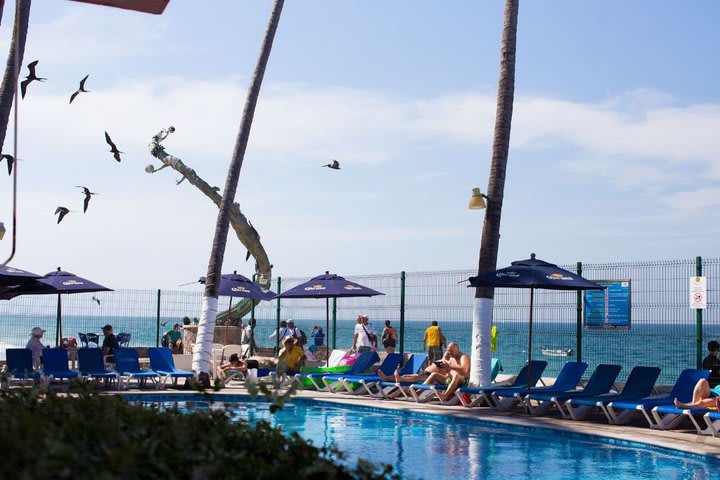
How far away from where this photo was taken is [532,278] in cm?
1436

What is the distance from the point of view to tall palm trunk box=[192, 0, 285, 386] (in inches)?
718

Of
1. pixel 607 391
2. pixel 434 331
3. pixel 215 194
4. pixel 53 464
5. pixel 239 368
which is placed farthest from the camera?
pixel 215 194

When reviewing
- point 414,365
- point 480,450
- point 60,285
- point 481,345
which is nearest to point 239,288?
point 60,285

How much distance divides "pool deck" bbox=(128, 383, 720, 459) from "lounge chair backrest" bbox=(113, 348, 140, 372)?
2.87 feet

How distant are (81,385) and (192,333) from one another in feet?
65.7

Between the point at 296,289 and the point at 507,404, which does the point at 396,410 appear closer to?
the point at 507,404

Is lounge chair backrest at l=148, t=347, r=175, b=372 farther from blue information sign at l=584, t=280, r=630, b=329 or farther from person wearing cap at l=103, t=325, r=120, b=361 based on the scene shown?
blue information sign at l=584, t=280, r=630, b=329

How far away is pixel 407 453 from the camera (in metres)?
11.2

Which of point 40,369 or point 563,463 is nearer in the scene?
point 563,463

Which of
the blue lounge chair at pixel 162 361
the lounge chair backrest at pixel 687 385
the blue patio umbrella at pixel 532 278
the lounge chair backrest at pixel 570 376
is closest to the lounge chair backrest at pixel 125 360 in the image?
the blue lounge chair at pixel 162 361

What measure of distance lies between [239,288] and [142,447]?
18103mm

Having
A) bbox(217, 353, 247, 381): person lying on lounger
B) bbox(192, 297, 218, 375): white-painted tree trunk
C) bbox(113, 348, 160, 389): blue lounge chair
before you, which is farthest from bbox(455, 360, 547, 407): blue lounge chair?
bbox(113, 348, 160, 389): blue lounge chair

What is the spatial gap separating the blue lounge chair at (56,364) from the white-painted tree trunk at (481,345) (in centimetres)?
716

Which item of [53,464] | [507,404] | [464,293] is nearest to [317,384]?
[464,293]
